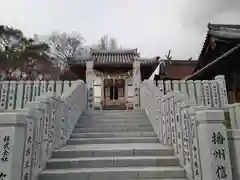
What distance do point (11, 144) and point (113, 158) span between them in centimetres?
203

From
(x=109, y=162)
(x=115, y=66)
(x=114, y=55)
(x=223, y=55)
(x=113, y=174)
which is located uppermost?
(x=114, y=55)

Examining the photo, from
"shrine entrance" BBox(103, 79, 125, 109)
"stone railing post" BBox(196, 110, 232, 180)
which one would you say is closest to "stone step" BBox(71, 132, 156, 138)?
"stone railing post" BBox(196, 110, 232, 180)

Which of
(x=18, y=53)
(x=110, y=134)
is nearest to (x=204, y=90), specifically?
(x=110, y=134)

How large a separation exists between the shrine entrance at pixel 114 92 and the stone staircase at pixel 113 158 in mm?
9391

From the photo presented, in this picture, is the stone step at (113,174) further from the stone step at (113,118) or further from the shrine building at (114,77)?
the shrine building at (114,77)

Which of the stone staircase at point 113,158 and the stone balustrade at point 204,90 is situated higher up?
the stone balustrade at point 204,90

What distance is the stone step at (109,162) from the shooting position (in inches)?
165

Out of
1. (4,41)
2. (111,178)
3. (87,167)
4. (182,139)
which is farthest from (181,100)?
(4,41)

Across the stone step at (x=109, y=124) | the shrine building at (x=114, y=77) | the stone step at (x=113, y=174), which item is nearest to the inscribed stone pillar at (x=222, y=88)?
the stone step at (x=109, y=124)

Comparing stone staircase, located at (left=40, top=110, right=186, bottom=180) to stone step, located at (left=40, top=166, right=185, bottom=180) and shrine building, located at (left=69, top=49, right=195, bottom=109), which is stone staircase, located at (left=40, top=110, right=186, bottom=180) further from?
shrine building, located at (left=69, top=49, right=195, bottom=109)

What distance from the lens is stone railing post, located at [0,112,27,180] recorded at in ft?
9.53

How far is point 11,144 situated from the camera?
9.84 feet

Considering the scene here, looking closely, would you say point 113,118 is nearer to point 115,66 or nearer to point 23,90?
point 23,90

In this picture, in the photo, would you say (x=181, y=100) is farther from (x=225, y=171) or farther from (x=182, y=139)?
(x=225, y=171)
